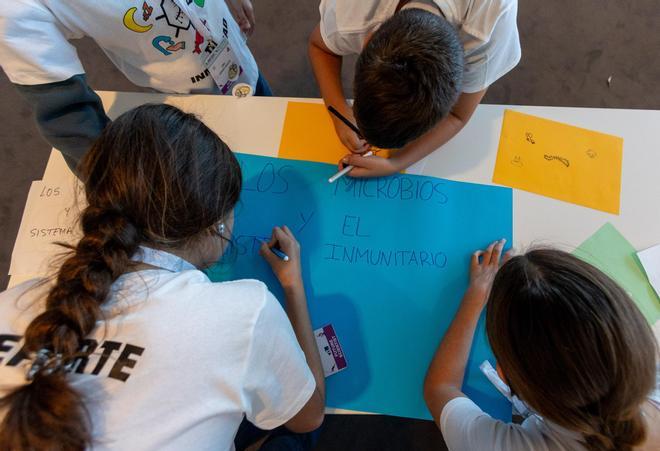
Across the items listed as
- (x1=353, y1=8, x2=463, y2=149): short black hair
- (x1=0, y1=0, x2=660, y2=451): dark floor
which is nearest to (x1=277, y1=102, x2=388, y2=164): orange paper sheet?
(x1=353, y1=8, x2=463, y2=149): short black hair

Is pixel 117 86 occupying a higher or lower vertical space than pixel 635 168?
lower

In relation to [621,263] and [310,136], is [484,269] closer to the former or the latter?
[621,263]

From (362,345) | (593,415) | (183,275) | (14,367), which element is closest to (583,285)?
(593,415)

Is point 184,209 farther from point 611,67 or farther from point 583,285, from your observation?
point 611,67

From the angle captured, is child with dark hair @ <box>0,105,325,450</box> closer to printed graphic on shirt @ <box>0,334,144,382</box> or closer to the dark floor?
printed graphic on shirt @ <box>0,334,144,382</box>

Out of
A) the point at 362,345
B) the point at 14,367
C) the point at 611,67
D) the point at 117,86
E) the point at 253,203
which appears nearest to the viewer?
the point at 14,367

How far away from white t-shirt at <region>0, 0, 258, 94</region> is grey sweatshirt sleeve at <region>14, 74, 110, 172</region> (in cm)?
2

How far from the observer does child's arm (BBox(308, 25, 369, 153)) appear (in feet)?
2.62

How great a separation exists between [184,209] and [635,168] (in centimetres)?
83

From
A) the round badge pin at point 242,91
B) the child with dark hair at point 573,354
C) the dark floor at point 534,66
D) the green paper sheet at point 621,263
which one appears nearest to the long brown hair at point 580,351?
the child with dark hair at point 573,354

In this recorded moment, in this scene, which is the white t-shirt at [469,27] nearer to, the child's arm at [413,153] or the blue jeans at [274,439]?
the child's arm at [413,153]

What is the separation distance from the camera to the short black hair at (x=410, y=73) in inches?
21.3

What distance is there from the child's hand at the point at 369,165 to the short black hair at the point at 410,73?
0.18 meters

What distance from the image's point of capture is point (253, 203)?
0.81 metres
